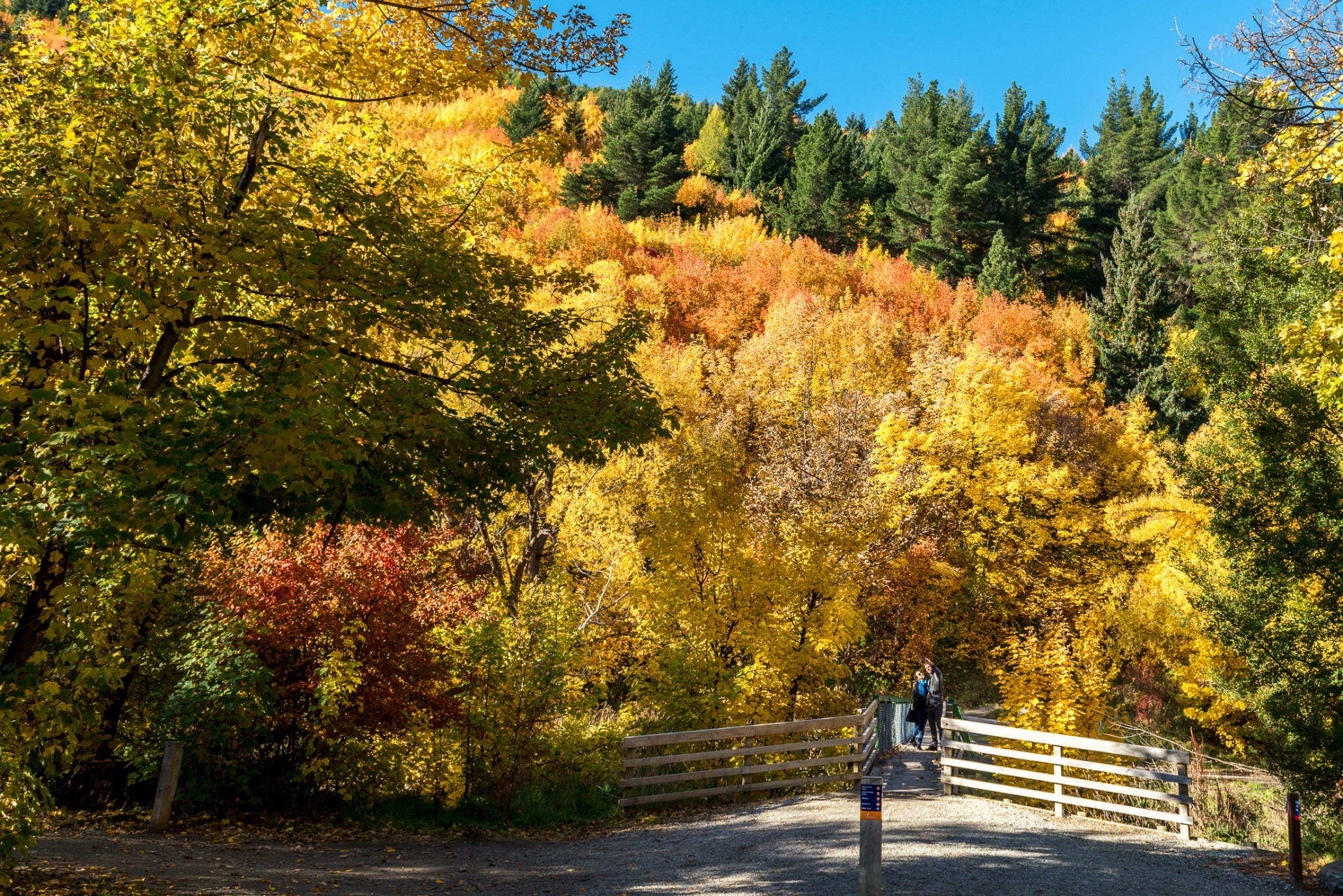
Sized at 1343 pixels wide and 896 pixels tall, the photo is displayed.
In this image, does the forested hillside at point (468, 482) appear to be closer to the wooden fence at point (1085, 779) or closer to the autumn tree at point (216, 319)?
the autumn tree at point (216, 319)

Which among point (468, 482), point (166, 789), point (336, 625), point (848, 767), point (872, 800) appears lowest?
point (166, 789)

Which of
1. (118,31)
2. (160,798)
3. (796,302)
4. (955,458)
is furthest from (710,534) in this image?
(796,302)

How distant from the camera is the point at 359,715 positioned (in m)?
10.3

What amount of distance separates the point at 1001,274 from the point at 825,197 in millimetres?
11509

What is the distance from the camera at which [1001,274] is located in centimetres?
3803

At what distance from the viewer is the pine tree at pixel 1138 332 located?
32.9 m

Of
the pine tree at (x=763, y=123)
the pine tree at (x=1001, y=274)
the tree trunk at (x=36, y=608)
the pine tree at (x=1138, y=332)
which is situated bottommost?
the tree trunk at (x=36, y=608)

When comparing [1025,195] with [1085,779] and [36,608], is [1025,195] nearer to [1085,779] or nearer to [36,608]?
[1085,779]

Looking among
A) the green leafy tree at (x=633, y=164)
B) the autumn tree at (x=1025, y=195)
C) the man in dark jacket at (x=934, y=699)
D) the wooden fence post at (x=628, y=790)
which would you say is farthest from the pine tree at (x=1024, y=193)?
the wooden fence post at (x=628, y=790)

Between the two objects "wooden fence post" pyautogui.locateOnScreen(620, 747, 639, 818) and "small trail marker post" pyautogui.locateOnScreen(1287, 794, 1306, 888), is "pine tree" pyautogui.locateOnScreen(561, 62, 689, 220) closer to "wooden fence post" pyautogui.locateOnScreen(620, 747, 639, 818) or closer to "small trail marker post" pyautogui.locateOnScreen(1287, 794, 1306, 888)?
"wooden fence post" pyautogui.locateOnScreen(620, 747, 639, 818)

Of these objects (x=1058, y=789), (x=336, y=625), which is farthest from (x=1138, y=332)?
(x=336, y=625)

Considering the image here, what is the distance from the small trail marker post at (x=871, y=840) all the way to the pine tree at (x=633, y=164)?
134 ft

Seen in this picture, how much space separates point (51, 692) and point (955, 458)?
23.4m

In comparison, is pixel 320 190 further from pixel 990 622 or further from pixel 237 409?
pixel 990 622
